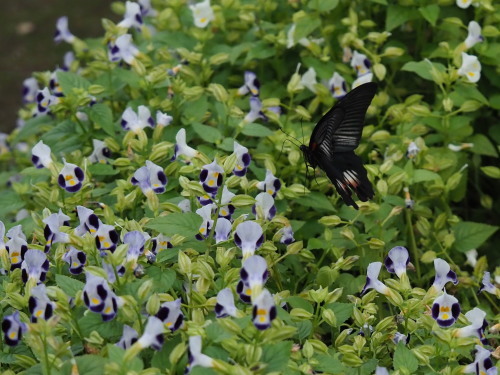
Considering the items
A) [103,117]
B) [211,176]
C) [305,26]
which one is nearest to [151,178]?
[211,176]

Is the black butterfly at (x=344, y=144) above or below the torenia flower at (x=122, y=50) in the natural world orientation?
below

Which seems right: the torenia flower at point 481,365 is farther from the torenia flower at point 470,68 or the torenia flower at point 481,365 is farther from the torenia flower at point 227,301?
the torenia flower at point 470,68

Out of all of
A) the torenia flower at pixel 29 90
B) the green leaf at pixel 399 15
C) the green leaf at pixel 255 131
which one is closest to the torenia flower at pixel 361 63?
the green leaf at pixel 399 15

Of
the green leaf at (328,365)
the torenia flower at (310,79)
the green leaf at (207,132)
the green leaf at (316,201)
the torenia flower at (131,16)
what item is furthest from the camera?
the torenia flower at (131,16)

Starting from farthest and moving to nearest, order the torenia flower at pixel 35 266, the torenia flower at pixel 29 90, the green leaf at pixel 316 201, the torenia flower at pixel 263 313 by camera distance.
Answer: the torenia flower at pixel 29 90, the green leaf at pixel 316 201, the torenia flower at pixel 35 266, the torenia flower at pixel 263 313

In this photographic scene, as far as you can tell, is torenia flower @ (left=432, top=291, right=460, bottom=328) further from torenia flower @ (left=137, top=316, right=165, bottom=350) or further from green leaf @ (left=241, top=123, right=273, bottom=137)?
green leaf @ (left=241, top=123, right=273, bottom=137)
